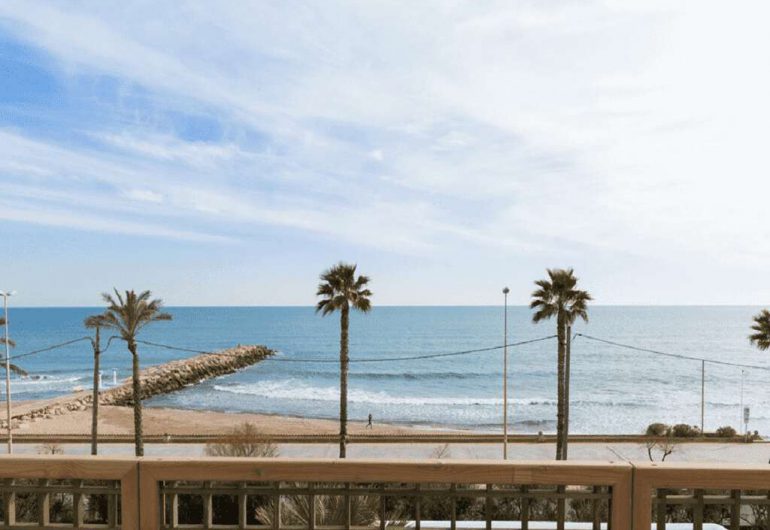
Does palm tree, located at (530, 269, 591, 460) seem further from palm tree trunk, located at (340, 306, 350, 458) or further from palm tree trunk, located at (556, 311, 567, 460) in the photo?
palm tree trunk, located at (340, 306, 350, 458)

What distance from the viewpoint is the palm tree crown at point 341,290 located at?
2623 cm

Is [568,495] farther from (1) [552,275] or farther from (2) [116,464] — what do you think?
(1) [552,275]

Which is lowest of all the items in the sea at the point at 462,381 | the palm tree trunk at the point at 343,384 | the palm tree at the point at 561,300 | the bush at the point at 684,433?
the sea at the point at 462,381

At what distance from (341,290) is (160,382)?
44.9 meters

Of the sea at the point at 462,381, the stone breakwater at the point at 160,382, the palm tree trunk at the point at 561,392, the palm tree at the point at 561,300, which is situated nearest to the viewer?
the palm tree trunk at the point at 561,392

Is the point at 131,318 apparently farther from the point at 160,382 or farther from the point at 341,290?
the point at 160,382

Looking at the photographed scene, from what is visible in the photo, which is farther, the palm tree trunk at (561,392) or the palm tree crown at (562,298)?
the palm tree crown at (562,298)

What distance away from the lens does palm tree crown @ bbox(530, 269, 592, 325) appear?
79.1 ft

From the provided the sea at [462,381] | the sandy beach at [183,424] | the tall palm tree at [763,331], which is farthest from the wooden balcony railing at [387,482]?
the sea at [462,381]

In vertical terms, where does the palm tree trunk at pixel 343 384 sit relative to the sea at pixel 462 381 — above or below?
above

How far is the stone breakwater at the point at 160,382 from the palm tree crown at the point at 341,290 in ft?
89.8

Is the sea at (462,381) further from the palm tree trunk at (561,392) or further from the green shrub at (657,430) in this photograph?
the palm tree trunk at (561,392)

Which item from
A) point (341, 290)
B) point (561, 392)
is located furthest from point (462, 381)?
point (561, 392)

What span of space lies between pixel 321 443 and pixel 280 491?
1206 inches
